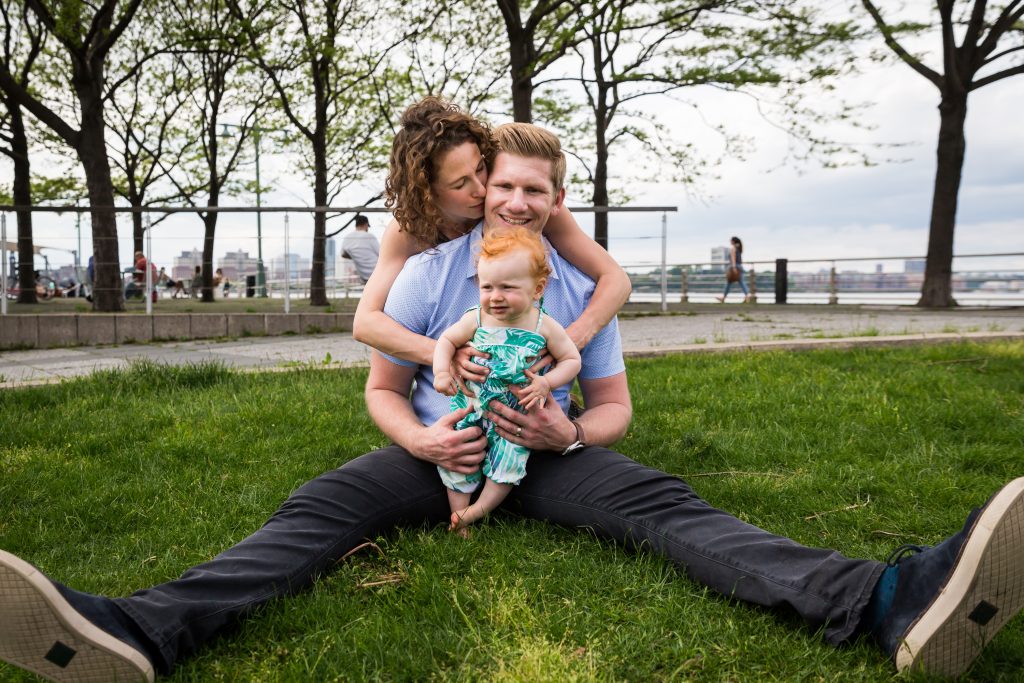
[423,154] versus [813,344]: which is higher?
[423,154]

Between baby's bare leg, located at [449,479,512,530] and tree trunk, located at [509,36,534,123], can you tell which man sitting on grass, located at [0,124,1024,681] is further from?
tree trunk, located at [509,36,534,123]

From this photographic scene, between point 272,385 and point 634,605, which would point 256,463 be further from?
point 634,605

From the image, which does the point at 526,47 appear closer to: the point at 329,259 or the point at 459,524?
the point at 329,259

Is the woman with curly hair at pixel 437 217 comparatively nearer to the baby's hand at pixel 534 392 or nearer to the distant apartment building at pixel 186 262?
the baby's hand at pixel 534 392

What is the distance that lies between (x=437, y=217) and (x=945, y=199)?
1719 centimetres

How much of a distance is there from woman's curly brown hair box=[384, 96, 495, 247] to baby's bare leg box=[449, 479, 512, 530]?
0.99m

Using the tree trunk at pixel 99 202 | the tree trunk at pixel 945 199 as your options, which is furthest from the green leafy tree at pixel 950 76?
the tree trunk at pixel 99 202

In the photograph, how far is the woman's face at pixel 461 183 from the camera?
9.55ft

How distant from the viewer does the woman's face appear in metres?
2.91

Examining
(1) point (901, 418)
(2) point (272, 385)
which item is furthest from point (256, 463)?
(1) point (901, 418)

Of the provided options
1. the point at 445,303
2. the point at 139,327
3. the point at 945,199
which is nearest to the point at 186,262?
the point at 139,327

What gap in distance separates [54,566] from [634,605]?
198 cm

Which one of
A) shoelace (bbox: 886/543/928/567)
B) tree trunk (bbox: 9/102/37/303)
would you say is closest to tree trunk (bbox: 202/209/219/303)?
tree trunk (bbox: 9/102/37/303)

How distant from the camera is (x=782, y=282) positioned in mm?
22891
